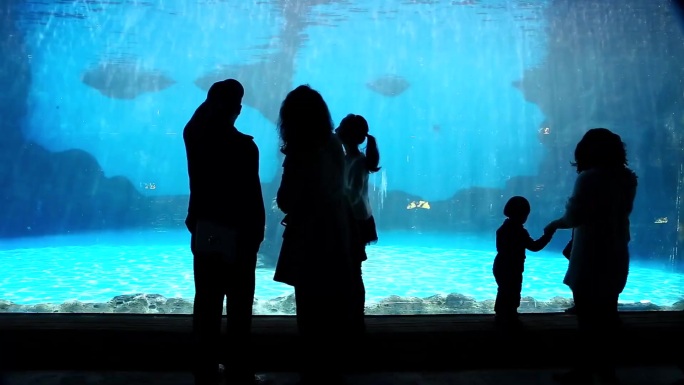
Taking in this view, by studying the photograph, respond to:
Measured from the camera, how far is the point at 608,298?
2281 millimetres

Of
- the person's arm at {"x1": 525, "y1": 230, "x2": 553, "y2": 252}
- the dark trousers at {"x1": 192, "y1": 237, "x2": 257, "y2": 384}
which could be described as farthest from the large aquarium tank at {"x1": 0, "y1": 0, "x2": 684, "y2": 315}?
the dark trousers at {"x1": 192, "y1": 237, "x2": 257, "y2": 384}

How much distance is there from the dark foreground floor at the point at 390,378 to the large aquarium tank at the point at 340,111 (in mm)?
11467

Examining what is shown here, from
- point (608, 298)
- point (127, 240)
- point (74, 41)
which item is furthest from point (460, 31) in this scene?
point (608, 298)

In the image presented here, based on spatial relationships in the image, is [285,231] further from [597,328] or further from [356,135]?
[597,328]

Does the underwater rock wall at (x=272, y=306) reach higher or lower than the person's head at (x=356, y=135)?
lower

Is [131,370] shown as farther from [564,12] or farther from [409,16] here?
[409,16]

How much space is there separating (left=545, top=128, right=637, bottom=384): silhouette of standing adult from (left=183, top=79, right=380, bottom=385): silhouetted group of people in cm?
106

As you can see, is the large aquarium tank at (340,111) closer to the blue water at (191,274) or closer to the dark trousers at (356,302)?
the blue water at (191,274)

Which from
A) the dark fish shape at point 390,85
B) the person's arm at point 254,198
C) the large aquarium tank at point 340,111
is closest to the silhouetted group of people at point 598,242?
the person's arm at point 254,198

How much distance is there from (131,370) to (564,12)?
947 inches

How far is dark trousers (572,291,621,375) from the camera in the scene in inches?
90.4

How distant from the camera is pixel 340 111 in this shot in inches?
1420

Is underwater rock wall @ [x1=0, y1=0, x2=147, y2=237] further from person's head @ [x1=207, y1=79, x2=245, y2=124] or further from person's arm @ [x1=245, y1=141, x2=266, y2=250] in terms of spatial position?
person's arm @ [x1=245, y1=141, x2=266, y2=250]

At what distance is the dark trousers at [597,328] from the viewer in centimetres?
229
